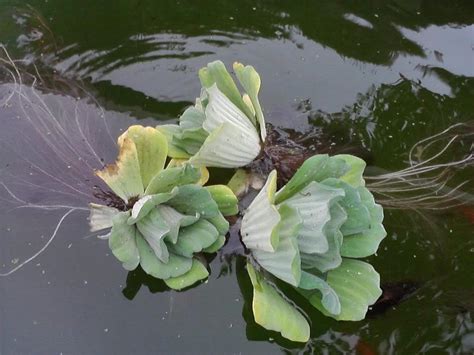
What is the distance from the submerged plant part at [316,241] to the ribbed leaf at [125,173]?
18 cm

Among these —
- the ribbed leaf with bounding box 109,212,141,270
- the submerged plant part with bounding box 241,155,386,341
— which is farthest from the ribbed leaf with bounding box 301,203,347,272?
the ribbed leaf with bounding box 109,212,141,270

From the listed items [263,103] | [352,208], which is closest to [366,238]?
[352,208]

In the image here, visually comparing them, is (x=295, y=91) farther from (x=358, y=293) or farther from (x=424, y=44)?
(x=358, y=293)

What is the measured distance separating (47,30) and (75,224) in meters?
0.42

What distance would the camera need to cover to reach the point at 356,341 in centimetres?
98

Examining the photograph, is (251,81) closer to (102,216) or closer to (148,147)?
(148,147)

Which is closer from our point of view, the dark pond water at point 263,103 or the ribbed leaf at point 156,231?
the ribbed leaf at point 156,231

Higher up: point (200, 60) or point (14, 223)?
point (200, 60)

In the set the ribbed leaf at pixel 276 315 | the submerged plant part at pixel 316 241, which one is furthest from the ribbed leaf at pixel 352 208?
the ribbed leaf at pixel 276 315

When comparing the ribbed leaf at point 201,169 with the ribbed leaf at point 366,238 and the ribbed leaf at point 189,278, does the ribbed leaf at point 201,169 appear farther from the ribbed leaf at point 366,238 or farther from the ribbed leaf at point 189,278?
the ribbed leaf at point 366,238

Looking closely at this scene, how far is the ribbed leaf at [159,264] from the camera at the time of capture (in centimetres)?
89

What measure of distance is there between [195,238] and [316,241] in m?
→ 0.18

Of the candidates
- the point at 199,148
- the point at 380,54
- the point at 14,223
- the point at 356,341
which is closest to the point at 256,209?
the point at 199,148

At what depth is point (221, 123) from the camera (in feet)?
2.97
